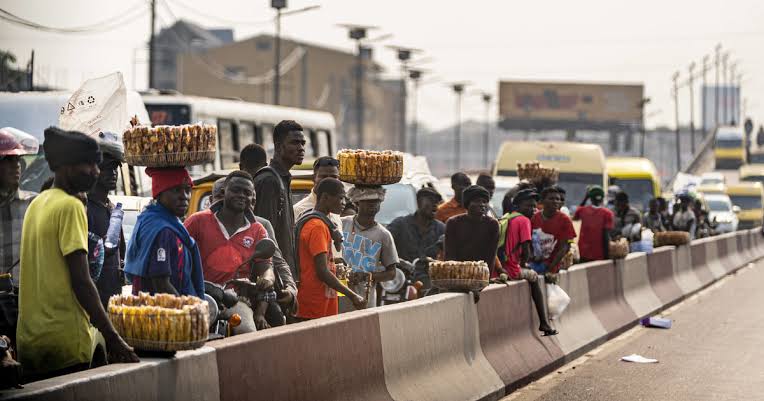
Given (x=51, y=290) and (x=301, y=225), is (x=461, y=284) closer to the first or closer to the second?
(x=301, y=225)

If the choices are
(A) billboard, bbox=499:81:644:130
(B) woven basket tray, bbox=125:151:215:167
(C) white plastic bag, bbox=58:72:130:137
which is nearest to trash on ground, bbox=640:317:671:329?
(C) white plastic bag, bbox=58:72:130:137

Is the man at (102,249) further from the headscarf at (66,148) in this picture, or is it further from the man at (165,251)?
the headscarf at (66,148)

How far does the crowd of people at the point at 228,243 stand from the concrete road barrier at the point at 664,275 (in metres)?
5.85

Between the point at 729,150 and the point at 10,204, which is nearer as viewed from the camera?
the point at 10,204

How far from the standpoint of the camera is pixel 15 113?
17.8m

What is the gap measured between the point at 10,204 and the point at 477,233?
3.60 meters

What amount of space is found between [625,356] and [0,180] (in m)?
7.37

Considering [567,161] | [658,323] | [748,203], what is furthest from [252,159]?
[748,203]

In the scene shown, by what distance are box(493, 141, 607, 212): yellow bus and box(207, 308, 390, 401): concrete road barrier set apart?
1631cm

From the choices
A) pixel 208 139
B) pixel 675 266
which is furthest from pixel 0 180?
pixel 675 266

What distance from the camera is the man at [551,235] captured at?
45.1ft

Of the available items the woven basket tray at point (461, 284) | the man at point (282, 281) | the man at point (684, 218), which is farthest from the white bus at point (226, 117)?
the man at point (282, 281)

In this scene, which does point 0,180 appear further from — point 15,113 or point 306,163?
point 15,113

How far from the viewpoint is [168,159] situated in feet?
24.7
